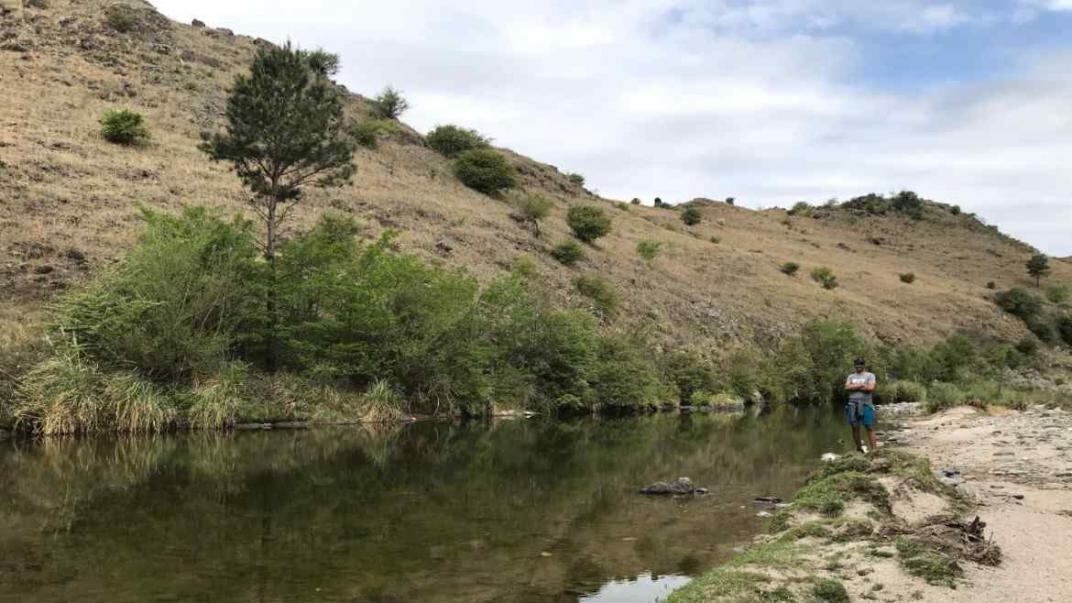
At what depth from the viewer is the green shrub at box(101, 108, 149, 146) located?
161 feet

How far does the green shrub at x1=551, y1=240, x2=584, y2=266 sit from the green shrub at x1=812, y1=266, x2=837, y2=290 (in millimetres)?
32409

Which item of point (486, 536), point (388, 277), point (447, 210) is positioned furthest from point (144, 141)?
point (486, 536)

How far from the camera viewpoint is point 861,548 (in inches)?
390

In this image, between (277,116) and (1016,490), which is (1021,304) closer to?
(277,116)

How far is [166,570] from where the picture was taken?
9664mm

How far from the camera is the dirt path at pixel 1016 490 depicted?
27.8 ft

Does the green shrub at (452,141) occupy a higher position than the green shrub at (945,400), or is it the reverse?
the green shrub at (452,141)

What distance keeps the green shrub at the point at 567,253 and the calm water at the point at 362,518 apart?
116 feet

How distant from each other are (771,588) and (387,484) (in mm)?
10102

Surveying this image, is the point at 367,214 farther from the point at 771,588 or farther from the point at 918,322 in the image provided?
the point at 918,322

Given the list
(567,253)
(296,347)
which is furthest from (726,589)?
(567,253)

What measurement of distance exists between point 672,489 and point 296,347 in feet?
58.6

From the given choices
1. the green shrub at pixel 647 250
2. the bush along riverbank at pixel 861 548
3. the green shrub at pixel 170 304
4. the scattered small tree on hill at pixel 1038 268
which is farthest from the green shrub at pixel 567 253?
the scattered small tree on hill at pixel 1038 268

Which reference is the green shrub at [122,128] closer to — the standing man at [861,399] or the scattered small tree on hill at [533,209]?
the scattered small tree on hill at [533,209]
